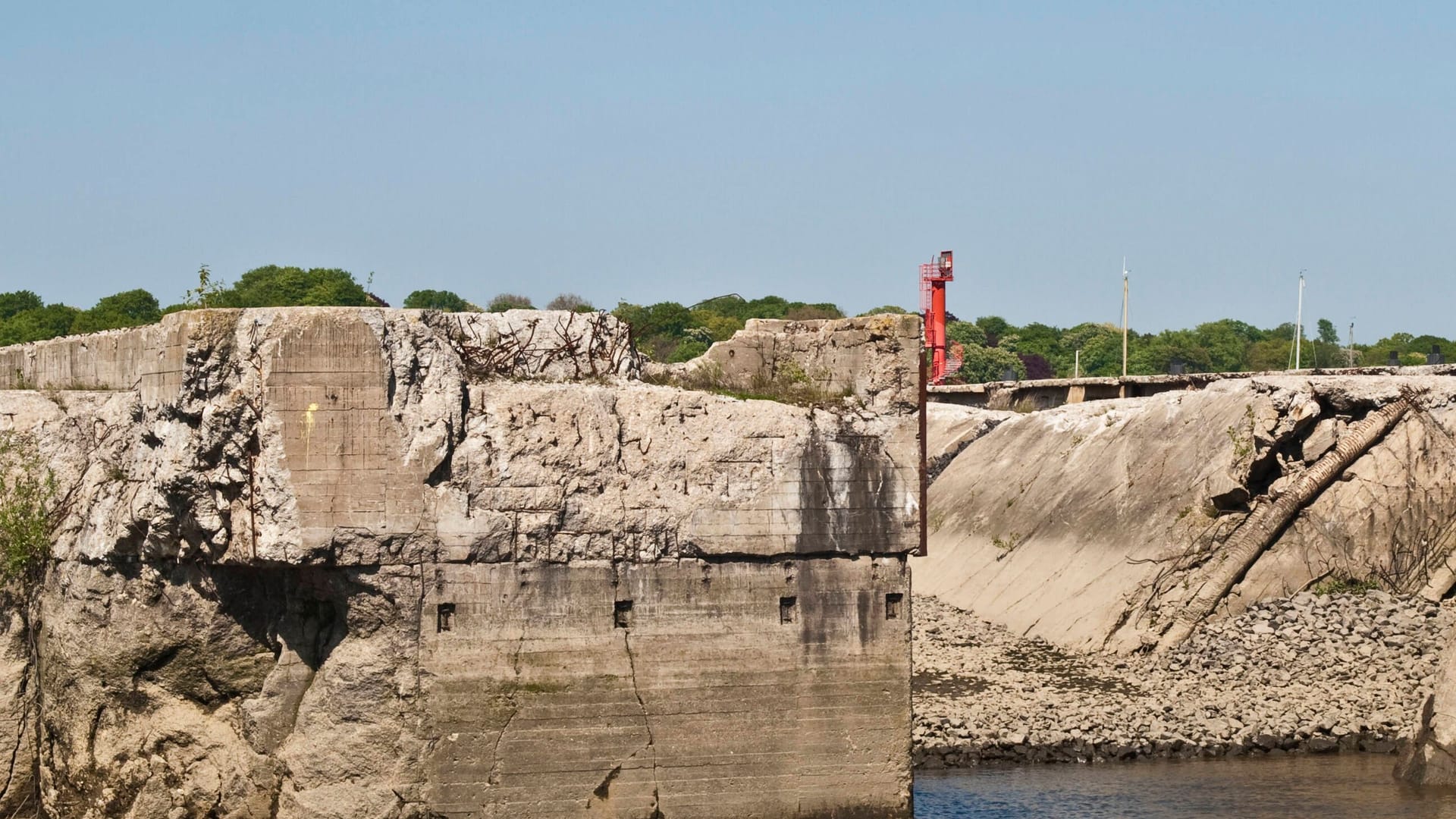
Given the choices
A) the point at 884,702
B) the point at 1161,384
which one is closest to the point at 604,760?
the point at 884,702

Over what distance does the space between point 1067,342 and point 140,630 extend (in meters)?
86.5

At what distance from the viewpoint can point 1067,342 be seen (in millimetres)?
100438

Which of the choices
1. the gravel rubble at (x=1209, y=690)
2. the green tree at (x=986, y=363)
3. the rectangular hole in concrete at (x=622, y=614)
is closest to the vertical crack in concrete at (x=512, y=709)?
the rectangular hole in concrete at (x=622, y=614)

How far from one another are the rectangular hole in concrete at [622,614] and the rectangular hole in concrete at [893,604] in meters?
2.08

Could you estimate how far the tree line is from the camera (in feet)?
132

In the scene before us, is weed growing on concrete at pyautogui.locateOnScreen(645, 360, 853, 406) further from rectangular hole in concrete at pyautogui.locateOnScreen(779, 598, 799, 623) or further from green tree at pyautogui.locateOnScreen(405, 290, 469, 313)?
green tree at pyautogui.locateOnScreen(405, 290, 469, 313)

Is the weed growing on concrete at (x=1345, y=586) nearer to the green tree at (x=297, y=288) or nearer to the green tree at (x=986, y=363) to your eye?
the green tree at (x=297, y=288)

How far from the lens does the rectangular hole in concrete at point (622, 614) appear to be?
1602 cm

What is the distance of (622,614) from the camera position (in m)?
16.0

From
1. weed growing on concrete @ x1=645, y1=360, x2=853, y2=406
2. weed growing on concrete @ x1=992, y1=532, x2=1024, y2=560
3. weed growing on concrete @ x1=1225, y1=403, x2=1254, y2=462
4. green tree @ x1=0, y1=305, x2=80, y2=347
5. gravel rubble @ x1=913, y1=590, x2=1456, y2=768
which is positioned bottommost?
gravel rubble @ x1=913, y1=590, x2=1456, y2=768

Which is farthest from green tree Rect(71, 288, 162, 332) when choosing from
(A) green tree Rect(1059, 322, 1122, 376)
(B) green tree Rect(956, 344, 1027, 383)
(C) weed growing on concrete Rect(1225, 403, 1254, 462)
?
(A) green tree Rect(1059, 322, 1122, 376)

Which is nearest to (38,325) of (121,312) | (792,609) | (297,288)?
(121,312)

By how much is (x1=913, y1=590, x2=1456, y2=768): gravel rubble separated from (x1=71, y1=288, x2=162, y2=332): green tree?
20.1m

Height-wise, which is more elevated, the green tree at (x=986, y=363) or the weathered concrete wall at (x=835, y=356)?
the green tree at (x=986, y=363)
